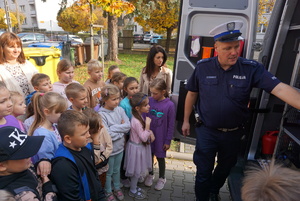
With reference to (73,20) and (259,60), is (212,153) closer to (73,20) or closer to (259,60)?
(259,60)

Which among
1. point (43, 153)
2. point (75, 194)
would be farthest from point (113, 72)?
point (75, 194)

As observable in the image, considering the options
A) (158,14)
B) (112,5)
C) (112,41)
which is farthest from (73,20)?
(112,5)

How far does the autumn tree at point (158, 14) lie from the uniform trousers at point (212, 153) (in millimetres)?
13136

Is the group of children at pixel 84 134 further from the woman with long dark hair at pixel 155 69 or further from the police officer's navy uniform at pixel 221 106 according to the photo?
the police officer's navy uniform at pixel 221 106

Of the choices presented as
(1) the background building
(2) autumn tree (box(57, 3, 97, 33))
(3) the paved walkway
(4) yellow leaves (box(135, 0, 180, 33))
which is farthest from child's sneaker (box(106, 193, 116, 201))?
(1) the background building

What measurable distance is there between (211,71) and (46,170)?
5.79ft

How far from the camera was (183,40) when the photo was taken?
10.4 ft

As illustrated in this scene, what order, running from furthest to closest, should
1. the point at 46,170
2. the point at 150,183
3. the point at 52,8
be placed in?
the point at 52,8, the point at 150,183, the point at 46,170

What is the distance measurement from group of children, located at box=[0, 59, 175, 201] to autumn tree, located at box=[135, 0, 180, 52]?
1187 centimetres

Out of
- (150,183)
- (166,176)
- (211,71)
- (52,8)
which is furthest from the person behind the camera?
(52,8)

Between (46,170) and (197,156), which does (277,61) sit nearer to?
(197,156)

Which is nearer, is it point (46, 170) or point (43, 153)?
point (46, 170)

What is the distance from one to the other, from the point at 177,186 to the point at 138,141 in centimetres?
109

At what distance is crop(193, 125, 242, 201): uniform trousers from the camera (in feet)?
8.04
